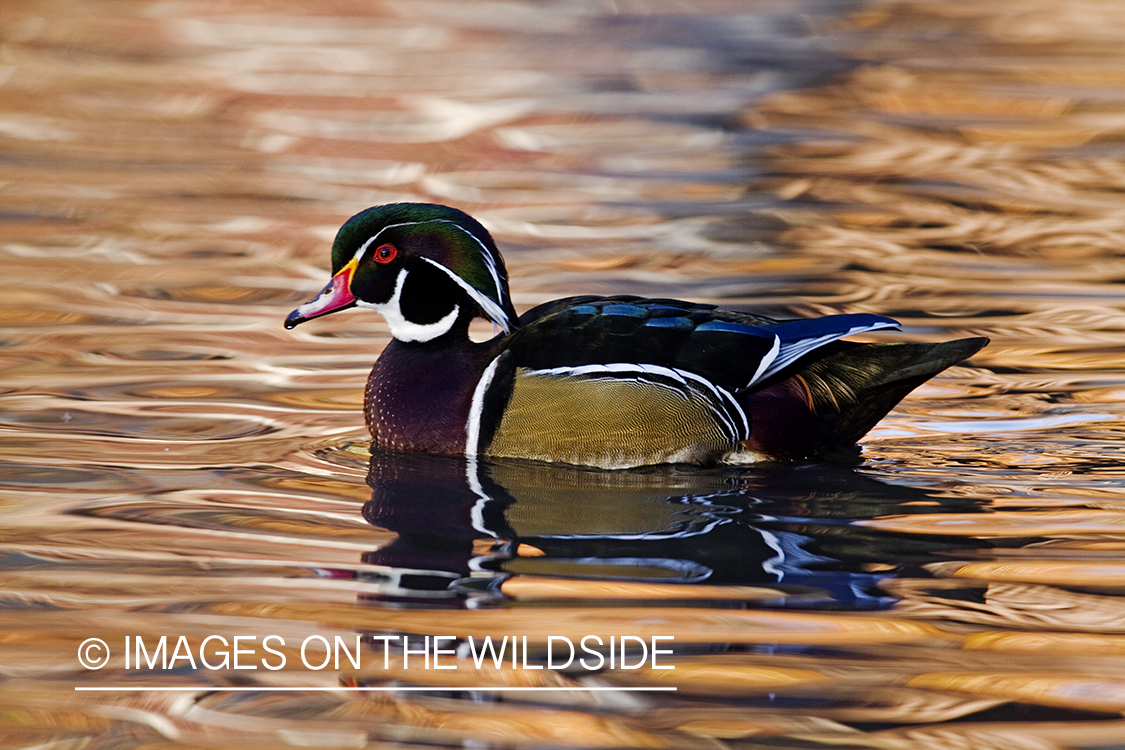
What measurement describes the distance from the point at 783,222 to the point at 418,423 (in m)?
5.06

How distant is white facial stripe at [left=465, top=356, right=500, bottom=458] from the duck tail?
3.26 feet

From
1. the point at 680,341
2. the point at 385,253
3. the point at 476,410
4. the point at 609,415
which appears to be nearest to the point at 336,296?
the point at 385,253

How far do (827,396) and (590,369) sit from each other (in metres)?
0.95

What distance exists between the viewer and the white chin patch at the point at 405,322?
21.0 feet

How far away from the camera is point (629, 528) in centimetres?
536

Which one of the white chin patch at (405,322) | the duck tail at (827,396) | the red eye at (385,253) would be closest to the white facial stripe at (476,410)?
the white chin patch at (405,322)

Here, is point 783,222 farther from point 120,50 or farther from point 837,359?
point 120,50

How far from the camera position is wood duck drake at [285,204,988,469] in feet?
19.6

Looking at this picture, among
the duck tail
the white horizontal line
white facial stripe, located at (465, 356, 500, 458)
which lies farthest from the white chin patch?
the white horizontal line

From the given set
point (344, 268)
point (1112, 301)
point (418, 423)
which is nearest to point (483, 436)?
point (418, 423)

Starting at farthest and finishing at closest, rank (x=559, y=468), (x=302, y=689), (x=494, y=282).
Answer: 1. (x=494, y=282)
2. (x=559, y=468)
3. (x=302, y=689)

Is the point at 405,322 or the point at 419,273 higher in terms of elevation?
the point at 419,273

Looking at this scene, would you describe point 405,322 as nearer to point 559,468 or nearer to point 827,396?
point 559,468

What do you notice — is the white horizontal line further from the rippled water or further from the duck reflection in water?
the duck reflection in water
